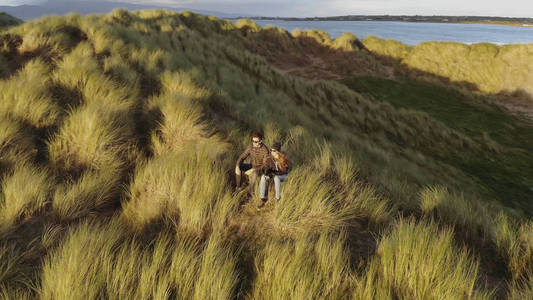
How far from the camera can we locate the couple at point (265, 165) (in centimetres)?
294

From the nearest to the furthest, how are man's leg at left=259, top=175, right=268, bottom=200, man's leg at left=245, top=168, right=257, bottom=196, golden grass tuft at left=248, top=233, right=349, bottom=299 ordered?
1. golden grass tuft at left=248, top=233, right=349, bottom=299
2. man's leg at left=259, top=175, right=268, bottom=200
3. man's leg at left=245, top=168, right=257, bottom=196

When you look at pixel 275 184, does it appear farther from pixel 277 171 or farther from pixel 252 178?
pixel 252 178

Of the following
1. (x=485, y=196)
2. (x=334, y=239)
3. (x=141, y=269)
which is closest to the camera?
(x=141, y=269)

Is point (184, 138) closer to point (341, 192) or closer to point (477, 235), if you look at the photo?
point (341, 192)

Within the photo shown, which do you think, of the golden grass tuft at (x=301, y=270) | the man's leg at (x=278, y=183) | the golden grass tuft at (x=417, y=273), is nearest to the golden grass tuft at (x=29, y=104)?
the man's leg at (x=278, y=183)

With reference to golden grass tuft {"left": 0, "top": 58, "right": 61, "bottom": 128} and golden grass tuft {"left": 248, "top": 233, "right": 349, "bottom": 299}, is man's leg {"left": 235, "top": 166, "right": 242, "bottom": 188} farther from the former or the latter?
golden grass tuft {"left": 0, "top": 58, "right": 61, "bottom": 128}

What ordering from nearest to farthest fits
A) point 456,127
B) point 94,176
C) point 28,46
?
point 94,176
point 28,46
point 456,127

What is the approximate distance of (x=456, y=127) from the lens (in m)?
20.0

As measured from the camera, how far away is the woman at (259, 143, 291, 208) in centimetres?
293

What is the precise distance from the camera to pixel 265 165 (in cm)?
299

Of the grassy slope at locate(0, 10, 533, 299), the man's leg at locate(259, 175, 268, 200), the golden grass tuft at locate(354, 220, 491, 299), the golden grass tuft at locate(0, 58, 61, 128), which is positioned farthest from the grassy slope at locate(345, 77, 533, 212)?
the golden grass tuft at locate(0, 58, 61, 128)

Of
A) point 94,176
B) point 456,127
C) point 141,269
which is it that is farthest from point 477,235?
point 456,127

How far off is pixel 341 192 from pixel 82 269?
2.99 m

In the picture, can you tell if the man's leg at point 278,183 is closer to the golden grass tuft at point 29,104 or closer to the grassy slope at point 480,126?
the golden grass tuft at point 29,104
